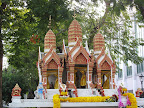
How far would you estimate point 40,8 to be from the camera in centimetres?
2072

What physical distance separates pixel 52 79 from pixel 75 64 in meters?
2.75

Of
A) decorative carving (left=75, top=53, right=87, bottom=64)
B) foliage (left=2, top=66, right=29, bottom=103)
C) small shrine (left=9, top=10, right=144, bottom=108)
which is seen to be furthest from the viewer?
foliage (left=2, top=66, right=29, bottom=103)

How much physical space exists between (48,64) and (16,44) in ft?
15.7

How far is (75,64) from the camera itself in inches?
800

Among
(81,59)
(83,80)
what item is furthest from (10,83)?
(81,59)

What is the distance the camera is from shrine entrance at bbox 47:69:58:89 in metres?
20.1

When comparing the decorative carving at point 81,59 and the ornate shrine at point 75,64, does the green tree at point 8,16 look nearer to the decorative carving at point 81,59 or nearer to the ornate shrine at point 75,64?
the ornate shrine at point 75,64

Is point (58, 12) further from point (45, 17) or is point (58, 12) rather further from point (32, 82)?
point (32, 82)

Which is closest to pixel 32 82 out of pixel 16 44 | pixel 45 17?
pixel 16 44

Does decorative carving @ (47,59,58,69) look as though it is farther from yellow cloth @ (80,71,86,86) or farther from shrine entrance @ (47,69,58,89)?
yellow cloth @ (80,71,86,86)

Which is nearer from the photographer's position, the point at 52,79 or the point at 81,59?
the point at 81,59

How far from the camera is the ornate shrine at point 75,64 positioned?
1972 cm

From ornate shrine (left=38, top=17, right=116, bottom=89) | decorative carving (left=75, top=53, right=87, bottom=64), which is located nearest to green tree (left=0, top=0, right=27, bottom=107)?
ornate shrine (left=38, top=17, right=116, bottom=89)

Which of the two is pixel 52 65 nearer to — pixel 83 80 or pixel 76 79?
pixel 83 80
